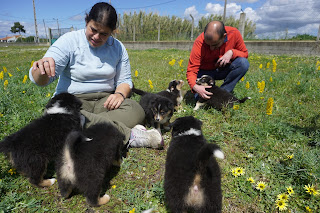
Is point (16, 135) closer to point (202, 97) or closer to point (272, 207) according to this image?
point (272, 207)

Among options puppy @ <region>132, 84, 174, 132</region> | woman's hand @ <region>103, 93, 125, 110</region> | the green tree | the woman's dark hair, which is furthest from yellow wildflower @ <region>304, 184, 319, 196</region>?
the green tree

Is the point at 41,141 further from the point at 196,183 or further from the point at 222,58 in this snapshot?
the point at 222,58

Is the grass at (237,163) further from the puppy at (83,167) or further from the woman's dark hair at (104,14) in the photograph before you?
the woman's dark hair at (104,14)

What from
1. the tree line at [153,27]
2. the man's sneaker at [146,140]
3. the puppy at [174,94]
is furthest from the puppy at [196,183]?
the tree line at [153,27]

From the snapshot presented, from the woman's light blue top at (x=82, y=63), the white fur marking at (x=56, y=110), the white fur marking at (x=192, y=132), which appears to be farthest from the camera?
the woman's light blue top at (x=82, y=63)

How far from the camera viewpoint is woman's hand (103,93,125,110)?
299cm

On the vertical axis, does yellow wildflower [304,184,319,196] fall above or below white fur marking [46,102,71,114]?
below

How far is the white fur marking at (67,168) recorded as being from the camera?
1927 millimetres

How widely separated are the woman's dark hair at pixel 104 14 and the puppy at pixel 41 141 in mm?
1184

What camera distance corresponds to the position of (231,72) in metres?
4.54

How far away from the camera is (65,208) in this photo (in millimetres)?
2023

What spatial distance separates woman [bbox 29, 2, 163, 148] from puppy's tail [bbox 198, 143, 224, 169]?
130 cm

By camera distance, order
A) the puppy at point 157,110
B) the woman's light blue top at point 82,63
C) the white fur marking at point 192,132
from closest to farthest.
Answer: the white fur marking at point 192,132, the woman's light blue top at point 82,63, the puppy at point 157,110

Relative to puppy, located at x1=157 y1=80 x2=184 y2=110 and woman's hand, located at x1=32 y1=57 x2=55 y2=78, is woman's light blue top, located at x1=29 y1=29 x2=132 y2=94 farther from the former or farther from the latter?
puppy, located at x1=157 y1=80 x2=184 y2=110
